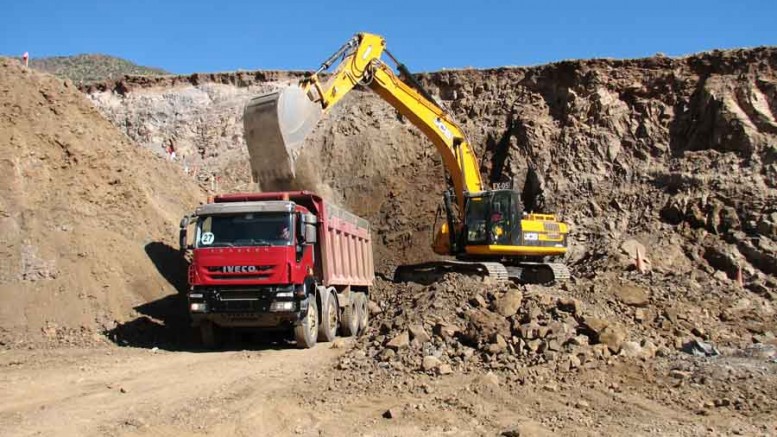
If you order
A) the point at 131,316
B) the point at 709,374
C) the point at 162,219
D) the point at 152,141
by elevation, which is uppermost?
the point at 152,141

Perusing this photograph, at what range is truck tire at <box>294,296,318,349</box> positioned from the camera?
1230 centimetres

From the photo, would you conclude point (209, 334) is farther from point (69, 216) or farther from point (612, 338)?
point (612, 338)

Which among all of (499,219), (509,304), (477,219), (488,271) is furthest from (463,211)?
(509,304)

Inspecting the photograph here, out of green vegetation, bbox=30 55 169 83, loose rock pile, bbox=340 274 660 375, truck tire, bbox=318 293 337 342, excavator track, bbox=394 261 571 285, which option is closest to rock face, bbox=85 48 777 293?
excavator track, bbox=394 261 571 285

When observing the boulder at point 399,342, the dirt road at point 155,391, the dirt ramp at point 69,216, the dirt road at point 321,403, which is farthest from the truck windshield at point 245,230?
the dirt ramp at point 69,216

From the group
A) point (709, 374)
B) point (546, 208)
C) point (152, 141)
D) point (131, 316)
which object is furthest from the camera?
point (152, 141)

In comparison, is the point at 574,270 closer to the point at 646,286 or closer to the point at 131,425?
the point at 646,286

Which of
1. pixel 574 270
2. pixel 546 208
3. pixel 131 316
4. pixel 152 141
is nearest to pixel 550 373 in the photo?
pixel 131 316

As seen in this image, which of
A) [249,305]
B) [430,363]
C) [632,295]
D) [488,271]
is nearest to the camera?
[430,363]

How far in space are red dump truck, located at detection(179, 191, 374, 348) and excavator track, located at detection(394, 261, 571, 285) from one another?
511 cm

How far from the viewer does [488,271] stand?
16.8m

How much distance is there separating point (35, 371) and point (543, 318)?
7.59m

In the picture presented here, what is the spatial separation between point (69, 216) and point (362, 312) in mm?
6392

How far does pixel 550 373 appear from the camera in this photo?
9.48 metres
